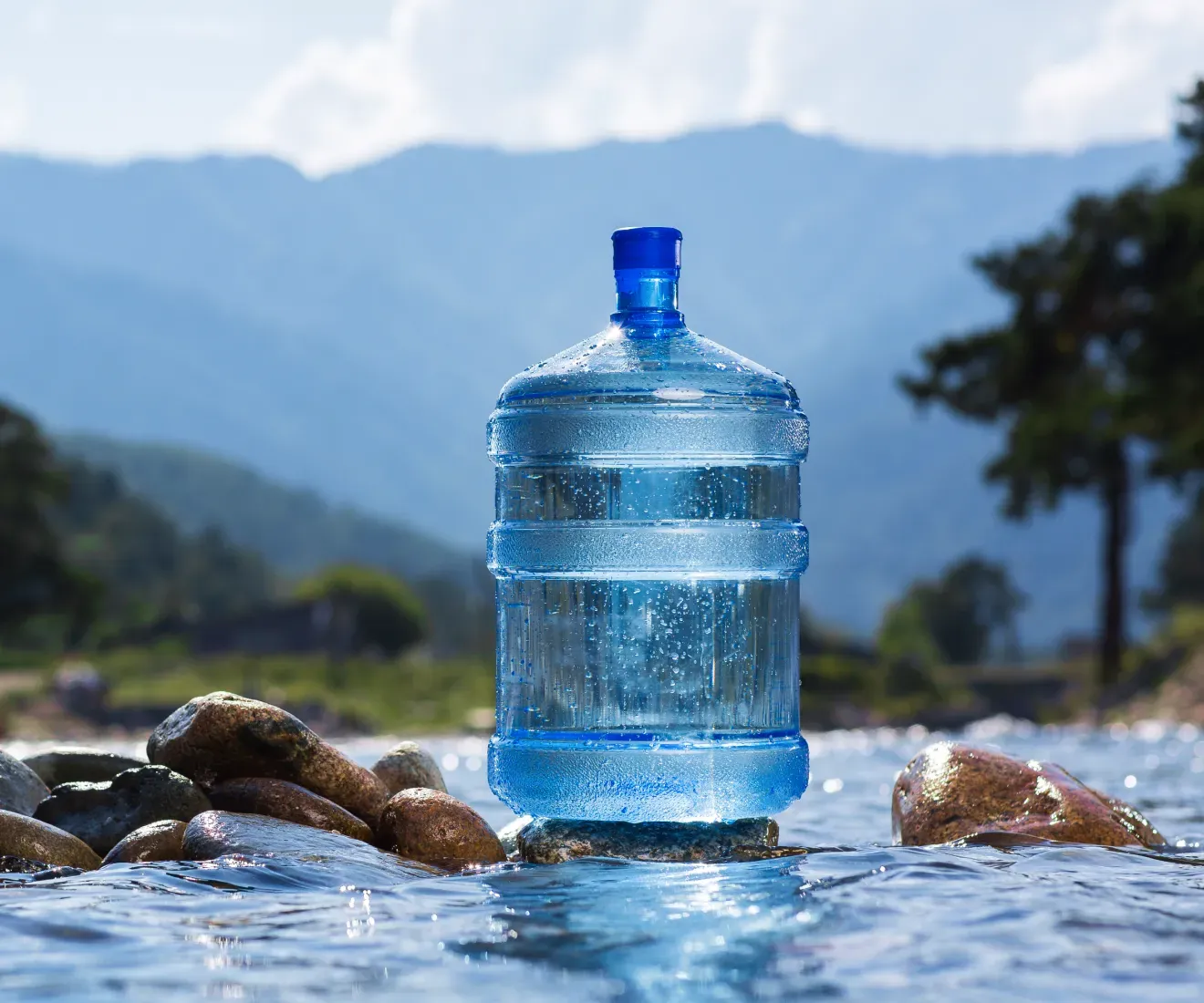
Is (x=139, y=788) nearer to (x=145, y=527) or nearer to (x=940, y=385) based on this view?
(x=940, y=385)

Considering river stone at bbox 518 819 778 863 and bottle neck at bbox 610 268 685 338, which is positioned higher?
bottle neck at bbox 610 268 685 338

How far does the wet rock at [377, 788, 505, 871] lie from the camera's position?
6.23 m

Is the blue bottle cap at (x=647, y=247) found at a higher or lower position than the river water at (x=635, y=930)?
higher

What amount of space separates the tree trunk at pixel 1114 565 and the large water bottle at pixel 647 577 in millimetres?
29903

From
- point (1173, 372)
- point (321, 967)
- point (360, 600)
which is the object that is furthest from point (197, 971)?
point (360, 600)

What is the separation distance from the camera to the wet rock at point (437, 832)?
6.23 meters

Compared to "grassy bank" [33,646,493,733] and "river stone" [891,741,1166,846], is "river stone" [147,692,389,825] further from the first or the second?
"grassy bank" [33,646,493,733]

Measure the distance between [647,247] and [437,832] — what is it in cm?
234

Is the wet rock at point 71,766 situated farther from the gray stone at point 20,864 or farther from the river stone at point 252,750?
the gray stone at point 20,864

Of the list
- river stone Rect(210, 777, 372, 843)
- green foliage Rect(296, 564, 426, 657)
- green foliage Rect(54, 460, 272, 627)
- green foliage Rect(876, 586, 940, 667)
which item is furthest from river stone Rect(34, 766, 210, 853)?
green foliage Rect(876, 586, 940, 667)

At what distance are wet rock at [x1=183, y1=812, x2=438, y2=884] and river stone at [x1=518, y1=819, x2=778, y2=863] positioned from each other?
46cm

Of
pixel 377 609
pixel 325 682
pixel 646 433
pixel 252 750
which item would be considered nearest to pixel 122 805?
pixel 252 750

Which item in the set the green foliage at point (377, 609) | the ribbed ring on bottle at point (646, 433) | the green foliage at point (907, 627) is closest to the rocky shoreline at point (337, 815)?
the ribbed ring on bottle at point (646, 433)

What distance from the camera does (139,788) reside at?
6422 mm
